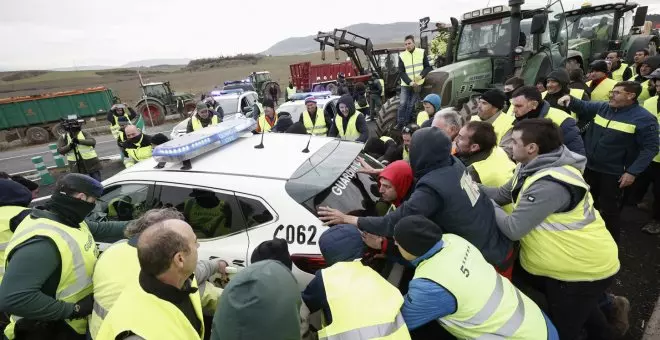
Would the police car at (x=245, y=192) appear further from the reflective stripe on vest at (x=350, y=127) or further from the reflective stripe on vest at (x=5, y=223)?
the reflective stripe on vest at (x=350, y=127)

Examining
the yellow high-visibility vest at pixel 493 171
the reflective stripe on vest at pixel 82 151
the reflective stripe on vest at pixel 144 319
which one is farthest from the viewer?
the reflective stripe on vest at pixel 82 151

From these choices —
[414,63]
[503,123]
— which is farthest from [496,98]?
[414,63]

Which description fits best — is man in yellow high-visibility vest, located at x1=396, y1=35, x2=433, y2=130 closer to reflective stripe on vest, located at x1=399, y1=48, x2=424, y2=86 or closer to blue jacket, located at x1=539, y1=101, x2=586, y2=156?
reflective stripe on vest, located at x1=399, y1=48, x2=424, y2=86

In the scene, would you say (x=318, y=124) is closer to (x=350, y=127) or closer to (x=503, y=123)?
(x=350, y=127)

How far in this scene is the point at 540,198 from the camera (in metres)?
2.04

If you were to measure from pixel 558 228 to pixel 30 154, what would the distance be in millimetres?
18821

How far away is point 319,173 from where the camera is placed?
2613mm

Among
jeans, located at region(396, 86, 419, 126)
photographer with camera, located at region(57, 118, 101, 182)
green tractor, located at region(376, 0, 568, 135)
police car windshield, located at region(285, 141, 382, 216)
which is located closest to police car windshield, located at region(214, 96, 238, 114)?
photographer with camera, located at region(57, 118, 101, 182)

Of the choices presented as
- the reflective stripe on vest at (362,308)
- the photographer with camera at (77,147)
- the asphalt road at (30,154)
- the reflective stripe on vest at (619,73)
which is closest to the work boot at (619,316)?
the reflective stripe on vest at (362,308)

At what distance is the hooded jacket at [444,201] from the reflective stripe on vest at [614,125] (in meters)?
2.63

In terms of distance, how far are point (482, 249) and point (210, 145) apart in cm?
232

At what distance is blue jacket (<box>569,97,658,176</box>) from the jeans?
3173 millimetres

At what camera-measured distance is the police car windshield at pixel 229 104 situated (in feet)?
41.8

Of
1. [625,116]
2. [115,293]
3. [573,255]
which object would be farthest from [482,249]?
[625,116]
